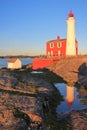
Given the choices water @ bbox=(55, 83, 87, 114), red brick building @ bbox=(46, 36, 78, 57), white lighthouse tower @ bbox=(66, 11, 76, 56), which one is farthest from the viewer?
red brick building @ bbox=(46, 36, 78, 57)

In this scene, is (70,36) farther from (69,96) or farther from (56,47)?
(69,96)

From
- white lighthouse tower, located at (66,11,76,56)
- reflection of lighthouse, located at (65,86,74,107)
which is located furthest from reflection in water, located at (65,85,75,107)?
white lighthouse tower, located at (66,11,76,56)

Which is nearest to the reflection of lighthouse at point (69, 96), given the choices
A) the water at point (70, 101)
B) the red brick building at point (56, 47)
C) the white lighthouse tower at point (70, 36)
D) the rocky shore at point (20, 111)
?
the water at point (70, 101)

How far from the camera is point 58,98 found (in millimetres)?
28188

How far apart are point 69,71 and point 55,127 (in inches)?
1174

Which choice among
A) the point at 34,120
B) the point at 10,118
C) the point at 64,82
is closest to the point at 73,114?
the point at 34,120

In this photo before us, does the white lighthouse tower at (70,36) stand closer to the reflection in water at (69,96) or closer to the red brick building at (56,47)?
the red brick building at (56,47)

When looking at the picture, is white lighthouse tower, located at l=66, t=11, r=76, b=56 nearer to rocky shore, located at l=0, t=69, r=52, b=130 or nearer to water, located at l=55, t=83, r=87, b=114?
water, located at l=55, t=83, r=87, b=114

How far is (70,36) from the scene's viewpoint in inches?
2215

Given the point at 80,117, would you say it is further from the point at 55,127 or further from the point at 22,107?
the point at 22,107

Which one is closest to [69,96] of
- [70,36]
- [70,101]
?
[70,101]

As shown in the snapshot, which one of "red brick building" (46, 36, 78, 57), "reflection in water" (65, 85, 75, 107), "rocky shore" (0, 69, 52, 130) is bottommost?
"reflection in water" (65, 85, 75, 107)

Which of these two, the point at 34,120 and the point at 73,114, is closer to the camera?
the point at 34,120

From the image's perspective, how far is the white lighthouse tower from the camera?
56.0 metres
